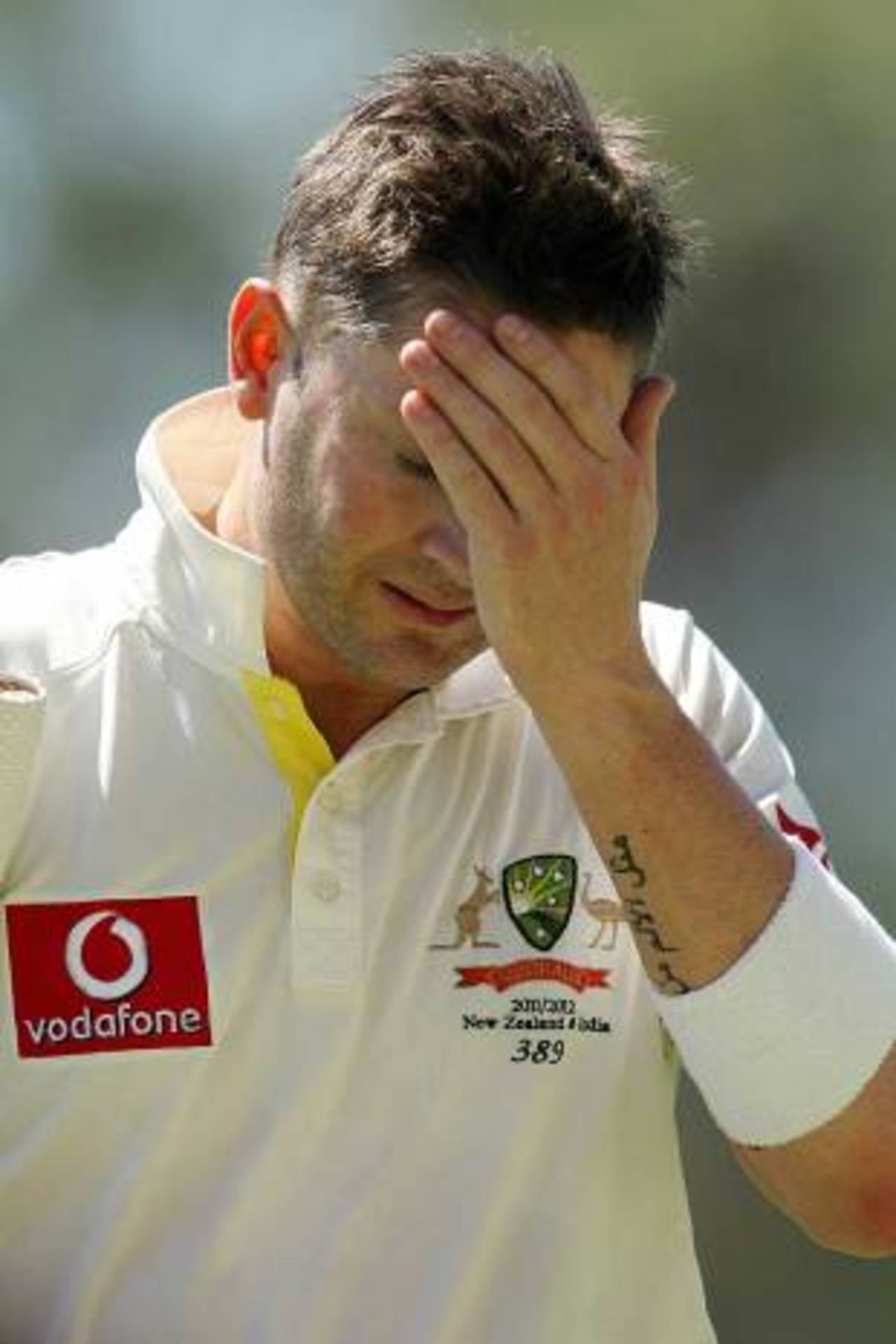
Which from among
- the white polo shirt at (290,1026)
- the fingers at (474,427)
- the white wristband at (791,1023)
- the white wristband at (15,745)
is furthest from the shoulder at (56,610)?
the white wristband at (791,1023)

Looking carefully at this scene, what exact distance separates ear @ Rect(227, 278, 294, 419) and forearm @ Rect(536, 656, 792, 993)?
23.6 inches

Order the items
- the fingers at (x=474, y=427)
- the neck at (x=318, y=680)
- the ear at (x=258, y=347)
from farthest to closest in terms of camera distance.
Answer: the ear at (x=258, y=347), the neck at (x=318, y=680), the fingers at (x=474, y=427)

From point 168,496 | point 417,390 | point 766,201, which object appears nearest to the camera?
point 417,390

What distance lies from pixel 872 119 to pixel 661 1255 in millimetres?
7551

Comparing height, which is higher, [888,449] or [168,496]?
[168,496]

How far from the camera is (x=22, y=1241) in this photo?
173 inches

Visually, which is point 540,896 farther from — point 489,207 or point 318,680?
point 489,207

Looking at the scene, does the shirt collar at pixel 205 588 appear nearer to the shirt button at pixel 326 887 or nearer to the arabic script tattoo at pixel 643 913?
the shirt button at pixel 326 887

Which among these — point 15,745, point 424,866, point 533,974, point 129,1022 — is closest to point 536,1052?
point 533,974

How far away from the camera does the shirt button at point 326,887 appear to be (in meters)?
4.44

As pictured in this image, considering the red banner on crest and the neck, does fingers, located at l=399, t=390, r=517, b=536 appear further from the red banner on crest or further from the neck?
the red banner on crest

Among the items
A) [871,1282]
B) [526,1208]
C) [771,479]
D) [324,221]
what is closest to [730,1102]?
[526,1208]

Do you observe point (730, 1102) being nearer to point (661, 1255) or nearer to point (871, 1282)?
point (661, 1255)

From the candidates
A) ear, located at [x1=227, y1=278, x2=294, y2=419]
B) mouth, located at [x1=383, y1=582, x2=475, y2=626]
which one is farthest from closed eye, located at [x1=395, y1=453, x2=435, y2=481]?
ear, located at [x1=227, y1=278, x2=294, y2=419]
